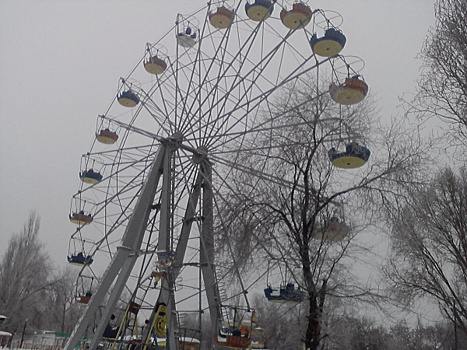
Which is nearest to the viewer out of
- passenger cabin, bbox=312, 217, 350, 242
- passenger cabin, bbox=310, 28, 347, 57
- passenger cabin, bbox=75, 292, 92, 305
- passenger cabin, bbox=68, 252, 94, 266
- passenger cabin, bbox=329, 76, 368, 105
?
passenger cabin, bbox=329, 76, 368, 105

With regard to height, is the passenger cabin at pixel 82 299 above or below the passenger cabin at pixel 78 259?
below

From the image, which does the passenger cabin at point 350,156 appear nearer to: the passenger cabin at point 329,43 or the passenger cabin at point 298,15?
the passenger cabin at point 329,43

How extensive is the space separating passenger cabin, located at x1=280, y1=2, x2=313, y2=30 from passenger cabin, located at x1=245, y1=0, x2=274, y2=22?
690 mm

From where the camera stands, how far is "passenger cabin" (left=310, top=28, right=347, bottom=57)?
491 inches

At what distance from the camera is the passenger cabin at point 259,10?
15514mm

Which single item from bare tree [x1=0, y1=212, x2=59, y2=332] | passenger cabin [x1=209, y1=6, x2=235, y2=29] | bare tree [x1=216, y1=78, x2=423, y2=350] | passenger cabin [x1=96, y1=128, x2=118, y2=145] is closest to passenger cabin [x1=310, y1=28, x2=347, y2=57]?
bare tree [x1=216, y1=78, x2=423, y2=350]

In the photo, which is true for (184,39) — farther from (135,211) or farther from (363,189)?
(363,189)

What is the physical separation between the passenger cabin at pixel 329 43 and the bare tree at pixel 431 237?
14.4ft

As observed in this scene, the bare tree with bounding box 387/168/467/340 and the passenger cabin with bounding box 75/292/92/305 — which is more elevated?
the bare tree with bounding box 387/168/467/340

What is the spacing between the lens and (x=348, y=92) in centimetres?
1179

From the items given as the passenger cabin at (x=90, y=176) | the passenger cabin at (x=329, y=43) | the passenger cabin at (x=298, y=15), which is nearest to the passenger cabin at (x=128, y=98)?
the passenger cabin at (x=90, y=176)

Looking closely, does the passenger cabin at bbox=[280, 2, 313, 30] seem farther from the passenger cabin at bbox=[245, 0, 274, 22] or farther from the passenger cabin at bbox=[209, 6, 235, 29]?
the passenger cabin at bbox=[209, 6, 235, 29]

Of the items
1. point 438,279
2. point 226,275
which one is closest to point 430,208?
point 438,279

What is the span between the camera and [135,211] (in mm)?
14391
